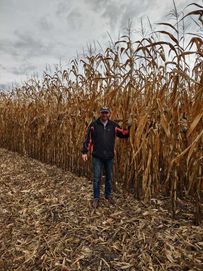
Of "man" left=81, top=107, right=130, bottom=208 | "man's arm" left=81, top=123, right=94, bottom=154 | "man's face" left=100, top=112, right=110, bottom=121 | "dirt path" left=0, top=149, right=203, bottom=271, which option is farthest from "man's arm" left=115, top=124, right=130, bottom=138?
"dirt path" left=0, top=149, right=203, bottom=271

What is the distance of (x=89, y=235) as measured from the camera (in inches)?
119

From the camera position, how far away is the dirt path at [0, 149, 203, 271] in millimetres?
2529

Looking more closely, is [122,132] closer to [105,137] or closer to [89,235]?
[105,137]

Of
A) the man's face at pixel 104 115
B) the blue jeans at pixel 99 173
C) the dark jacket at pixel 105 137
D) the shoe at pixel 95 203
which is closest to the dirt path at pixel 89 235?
the shoe at pixel 95 203

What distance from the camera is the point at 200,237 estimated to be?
8.92 feet

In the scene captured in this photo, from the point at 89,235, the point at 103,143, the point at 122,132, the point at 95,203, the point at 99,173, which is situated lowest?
the point at 89,235

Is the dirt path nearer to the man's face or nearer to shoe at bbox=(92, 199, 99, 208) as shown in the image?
shoe at bbox=(92, 199, 99, 208)

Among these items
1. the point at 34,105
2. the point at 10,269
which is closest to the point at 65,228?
the point at 10,269

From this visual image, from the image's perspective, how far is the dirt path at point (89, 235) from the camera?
2529 mm

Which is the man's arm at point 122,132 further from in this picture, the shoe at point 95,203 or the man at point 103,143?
the shoe at point 95,203

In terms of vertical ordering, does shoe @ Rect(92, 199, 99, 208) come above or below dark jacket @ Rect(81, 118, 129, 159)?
below

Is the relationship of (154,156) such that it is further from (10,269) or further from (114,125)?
(10,269)

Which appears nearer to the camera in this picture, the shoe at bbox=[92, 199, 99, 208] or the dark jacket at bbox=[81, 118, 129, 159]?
the shoe at bbox=[92, 199, 99, 208]

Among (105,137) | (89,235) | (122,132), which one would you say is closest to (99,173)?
(105,137)
